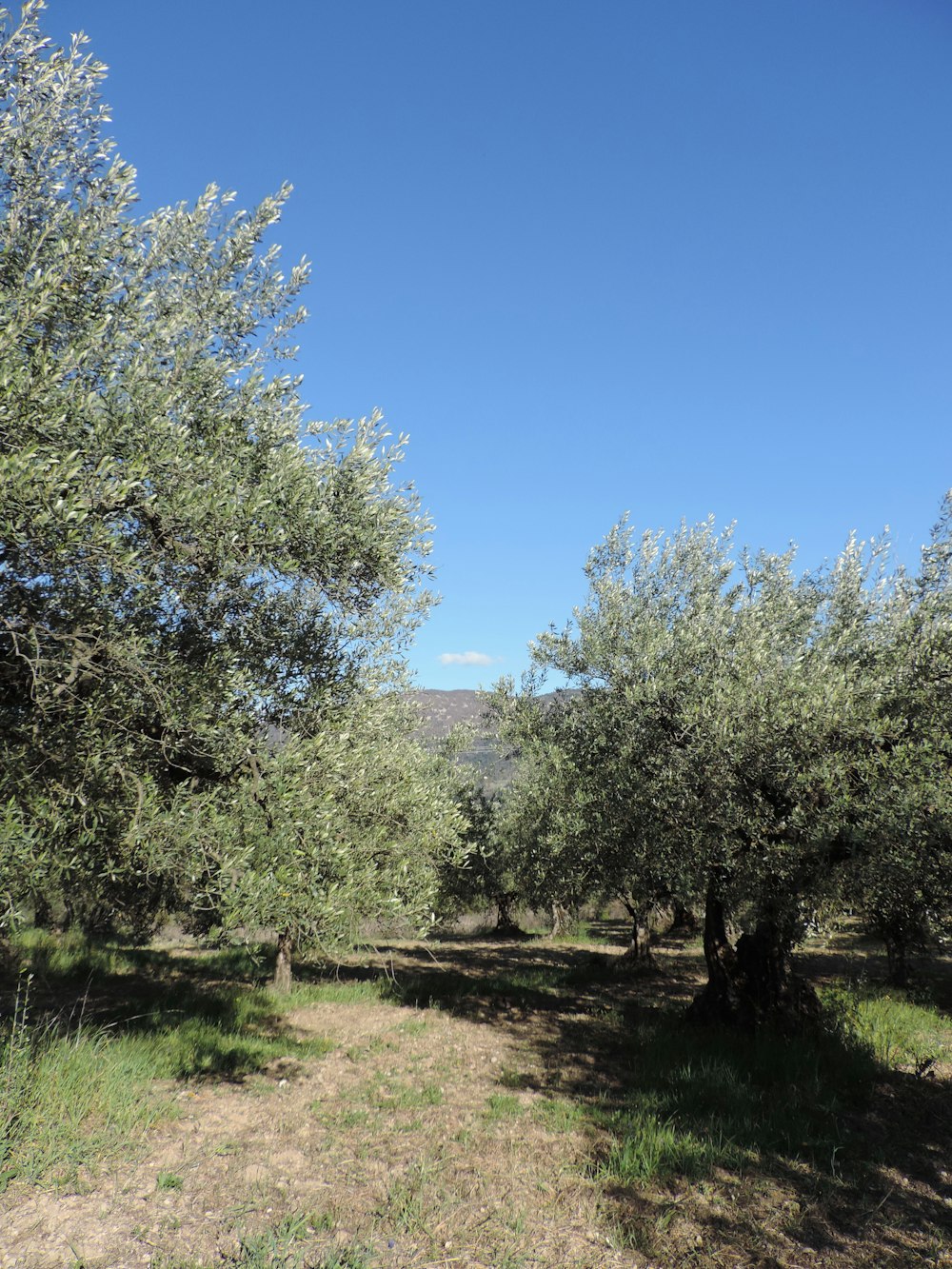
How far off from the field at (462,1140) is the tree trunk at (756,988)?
0.93 metres

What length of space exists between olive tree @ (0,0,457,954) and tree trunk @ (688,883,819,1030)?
12.1 meters

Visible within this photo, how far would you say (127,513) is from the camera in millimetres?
7969

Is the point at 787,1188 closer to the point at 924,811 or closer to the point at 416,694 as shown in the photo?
the point at 924,811

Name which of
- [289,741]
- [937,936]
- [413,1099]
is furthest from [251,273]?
[937,936]

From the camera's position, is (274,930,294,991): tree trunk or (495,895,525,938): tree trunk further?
(495,895,525,938): tree trunk

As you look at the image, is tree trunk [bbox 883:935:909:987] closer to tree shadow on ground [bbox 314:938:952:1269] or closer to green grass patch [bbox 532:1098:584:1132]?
tree shadow on ground [bbox 314:938:952:1269]

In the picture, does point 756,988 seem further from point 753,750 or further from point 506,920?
point 506,920

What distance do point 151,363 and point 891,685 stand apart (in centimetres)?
1310

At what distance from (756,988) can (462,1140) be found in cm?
874

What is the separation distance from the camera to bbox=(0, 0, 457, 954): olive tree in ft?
23.5

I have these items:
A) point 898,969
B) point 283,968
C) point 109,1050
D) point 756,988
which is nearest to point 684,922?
point 898,969

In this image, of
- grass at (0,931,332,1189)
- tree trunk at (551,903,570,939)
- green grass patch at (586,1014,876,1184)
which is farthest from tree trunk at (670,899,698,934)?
grass at (0,931,332,1189)

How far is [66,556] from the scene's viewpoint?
7.13 metres

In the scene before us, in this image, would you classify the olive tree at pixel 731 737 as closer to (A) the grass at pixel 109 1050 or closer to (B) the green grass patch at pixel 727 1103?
(B) the green grass patch at pixel 727 1103
